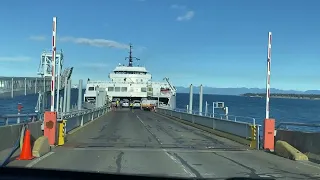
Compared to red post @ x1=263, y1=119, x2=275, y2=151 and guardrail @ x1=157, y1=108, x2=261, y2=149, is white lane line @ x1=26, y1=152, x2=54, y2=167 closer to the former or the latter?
red post @ x1=263, y1=119, x2=275, y2=151

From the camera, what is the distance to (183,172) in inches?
400

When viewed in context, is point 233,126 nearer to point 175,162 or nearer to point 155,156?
point 155,156

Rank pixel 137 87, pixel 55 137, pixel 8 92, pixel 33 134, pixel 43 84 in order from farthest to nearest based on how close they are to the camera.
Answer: pixel 137 87
pixel 43 84
pixel 8 92
pixel 55 137
pixel 33 134

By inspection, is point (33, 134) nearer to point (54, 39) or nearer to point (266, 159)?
point (54, 39)

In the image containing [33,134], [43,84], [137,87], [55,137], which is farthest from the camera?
[137,87]

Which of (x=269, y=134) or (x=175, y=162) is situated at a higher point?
(x=269, y=134)

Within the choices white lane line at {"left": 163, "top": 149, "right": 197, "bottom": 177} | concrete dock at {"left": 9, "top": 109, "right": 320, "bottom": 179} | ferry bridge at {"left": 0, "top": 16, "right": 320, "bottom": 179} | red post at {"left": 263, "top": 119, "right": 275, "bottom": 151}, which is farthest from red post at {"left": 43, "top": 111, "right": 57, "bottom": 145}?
red post at {"left": 263, "top": 119, "right": 275, "bottom": 151}

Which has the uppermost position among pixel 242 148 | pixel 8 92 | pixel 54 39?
pixel 54 39

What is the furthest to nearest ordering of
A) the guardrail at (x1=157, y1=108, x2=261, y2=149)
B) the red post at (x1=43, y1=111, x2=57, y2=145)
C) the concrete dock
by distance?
1. the guardrail at (x1=157, y1=108, x2=261, y2=149)
2. the red post at (x1=43, y1=111, x2=57, y2=145)
3. the concrete dock

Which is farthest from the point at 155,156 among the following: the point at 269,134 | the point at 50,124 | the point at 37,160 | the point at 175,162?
the point at 269,134

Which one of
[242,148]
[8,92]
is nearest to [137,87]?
[8,92]

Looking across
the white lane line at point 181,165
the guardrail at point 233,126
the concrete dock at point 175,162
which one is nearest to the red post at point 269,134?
the concrete dock at point 175,162

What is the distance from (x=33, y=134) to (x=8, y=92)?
39.4ft

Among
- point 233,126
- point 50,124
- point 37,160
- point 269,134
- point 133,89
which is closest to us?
point 37,160
